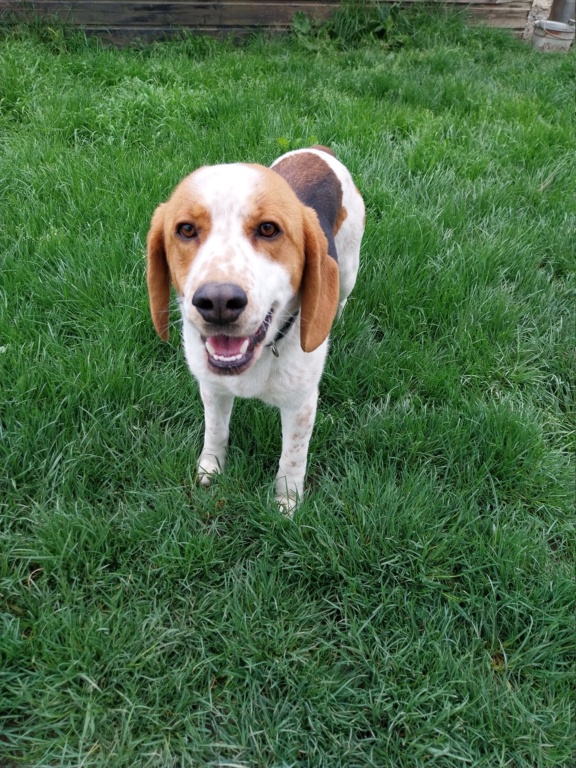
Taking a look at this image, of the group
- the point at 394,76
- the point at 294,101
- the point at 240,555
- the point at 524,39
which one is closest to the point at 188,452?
the point at 240,555

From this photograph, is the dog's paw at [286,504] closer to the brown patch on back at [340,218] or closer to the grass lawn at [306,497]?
the grass lawn at [306,497]

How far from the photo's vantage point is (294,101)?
227 inches

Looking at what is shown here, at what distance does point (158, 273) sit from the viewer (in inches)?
97.9

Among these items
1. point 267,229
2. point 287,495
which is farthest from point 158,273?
point 287,495

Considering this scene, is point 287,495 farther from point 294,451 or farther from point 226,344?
point 226,344

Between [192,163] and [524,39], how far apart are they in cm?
690

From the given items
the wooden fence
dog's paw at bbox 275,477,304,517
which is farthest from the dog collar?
the wooden fence

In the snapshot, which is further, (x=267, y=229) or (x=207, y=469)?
(x=207, y=469)

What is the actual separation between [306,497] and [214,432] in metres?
0.54

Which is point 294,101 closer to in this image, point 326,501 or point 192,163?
point 192,163

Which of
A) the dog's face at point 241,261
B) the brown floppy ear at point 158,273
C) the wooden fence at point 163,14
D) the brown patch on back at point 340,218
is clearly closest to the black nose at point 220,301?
the dog's face at point 241,261

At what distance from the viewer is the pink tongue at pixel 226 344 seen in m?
2.13

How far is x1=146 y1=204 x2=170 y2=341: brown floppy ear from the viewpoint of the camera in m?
2.39

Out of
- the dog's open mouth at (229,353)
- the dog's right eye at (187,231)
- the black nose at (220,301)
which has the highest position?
the dog's right eye at (187,231)
